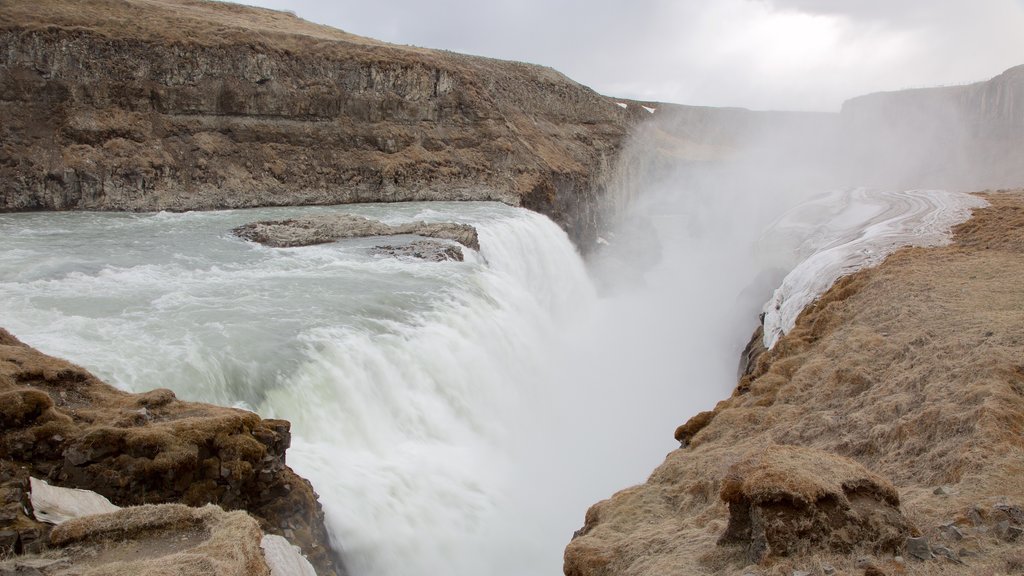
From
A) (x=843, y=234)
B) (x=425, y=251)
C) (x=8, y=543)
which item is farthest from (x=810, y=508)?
(x=843, y=234)

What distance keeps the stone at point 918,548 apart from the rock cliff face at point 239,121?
89.1ft

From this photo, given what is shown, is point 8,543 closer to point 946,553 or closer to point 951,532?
point 946,553

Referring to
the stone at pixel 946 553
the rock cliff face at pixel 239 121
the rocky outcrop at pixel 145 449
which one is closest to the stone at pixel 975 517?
the stone at pixel 946 553

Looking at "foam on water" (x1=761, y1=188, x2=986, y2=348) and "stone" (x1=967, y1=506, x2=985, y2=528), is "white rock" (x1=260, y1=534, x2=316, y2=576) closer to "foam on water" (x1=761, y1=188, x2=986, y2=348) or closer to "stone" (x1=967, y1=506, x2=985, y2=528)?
"stone" (x1=967, y1=506, x2=985, y2=528)

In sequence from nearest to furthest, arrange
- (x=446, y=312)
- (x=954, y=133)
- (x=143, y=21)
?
1. (x=446, y=312)
2. (x=143, y=21)
3. (x=954, y=133)

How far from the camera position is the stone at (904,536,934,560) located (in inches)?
191

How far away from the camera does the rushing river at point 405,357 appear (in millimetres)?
10281

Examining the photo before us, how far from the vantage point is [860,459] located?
7.00 m

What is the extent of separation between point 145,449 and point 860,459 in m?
6.51

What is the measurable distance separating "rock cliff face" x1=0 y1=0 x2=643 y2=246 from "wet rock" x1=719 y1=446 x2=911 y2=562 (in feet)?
86.1

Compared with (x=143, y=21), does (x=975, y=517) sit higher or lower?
lower

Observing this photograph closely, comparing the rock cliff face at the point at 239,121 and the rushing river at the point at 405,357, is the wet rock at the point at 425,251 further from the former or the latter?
the rock cliff face at the point at 239,121

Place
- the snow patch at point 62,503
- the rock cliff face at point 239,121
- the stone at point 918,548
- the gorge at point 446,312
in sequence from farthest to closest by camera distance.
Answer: the rock cliff face at point 239,121
the gorge at point 446,312
the snow patch at point 62,503
the stone at point 918,548

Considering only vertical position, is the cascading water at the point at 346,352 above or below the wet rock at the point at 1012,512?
below
